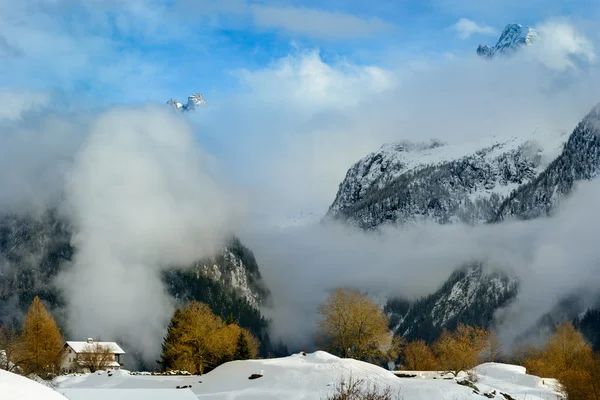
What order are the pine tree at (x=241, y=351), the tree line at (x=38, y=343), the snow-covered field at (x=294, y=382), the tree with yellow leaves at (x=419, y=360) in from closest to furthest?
the snow-covered field at (x=294, y=382)
the tree line at (x=38, y=343)
the pine tree at (x=241, y=351)
the tree with yellow leaves at (x=419, y=360)

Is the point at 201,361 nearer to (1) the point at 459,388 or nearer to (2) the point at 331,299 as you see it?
(2) the point at 331,299

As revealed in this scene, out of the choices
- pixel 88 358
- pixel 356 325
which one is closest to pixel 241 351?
pixel 356 325

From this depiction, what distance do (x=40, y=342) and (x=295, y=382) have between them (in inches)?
2612

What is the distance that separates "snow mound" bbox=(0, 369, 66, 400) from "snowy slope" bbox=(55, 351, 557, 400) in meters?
42.1

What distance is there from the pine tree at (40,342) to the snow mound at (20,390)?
92002 millimetres

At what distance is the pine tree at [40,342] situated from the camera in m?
120

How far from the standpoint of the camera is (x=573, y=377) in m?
88.7

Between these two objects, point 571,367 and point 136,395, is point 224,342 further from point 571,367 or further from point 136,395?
point 136,395

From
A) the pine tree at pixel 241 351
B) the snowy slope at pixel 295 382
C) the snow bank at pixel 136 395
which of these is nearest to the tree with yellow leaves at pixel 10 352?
the snowy slope at pixel 295 382

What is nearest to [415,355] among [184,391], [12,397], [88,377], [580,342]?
[580,342]

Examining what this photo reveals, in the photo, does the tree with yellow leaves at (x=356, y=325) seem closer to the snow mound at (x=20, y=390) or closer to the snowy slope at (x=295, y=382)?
the snowy slope at (x=295, y=382)

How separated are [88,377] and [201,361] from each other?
1682cm

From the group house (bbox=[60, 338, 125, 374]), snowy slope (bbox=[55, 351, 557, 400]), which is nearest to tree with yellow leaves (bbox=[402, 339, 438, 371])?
house (bbox=[60, 338, 125, 374])

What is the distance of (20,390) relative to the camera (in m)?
28.5
